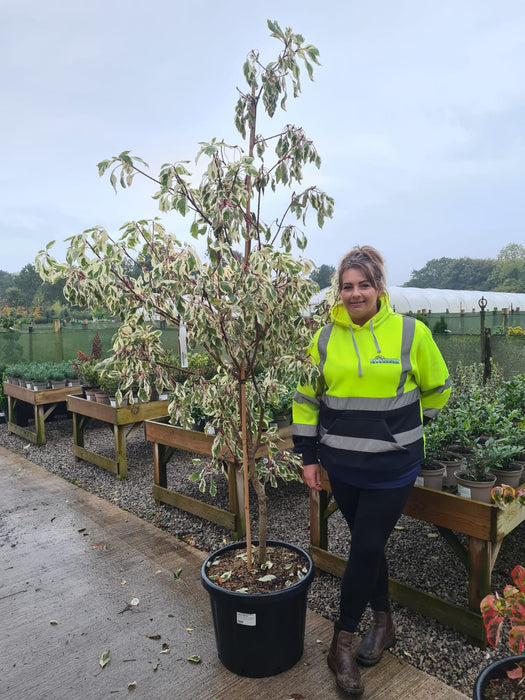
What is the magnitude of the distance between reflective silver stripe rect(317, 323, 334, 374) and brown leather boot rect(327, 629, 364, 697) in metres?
1.09

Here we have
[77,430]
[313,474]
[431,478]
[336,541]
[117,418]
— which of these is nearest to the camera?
[313,474]

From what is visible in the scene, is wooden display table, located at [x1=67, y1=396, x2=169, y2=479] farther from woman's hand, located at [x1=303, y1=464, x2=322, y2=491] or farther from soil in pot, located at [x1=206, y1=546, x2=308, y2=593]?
woman's hand, located at [x1=303, y1=464, x2=322, y2=491]

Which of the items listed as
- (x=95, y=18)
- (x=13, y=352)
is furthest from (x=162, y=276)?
(x=13, y=352)

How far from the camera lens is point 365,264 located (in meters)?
1.88

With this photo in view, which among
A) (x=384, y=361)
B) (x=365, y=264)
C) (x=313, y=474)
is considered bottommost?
(x=313, y=474)

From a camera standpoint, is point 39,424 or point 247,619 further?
point 39,424

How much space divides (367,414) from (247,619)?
957 mm

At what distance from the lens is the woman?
73.2 inches

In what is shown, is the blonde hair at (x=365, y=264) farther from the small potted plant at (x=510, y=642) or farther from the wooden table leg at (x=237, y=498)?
the wooden table leg at (x=237, y=498)

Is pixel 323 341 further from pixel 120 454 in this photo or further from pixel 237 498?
pixel 120 454

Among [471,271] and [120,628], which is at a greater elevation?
[471,271]

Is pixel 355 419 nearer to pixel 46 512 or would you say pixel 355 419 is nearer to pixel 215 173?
pixel 215 173

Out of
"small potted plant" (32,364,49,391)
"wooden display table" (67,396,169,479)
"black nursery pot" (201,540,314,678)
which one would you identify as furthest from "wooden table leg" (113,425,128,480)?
"black nursery pot" (201,540,314,678)

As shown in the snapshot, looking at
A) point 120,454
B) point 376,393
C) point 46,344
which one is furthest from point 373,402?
point 46,344
